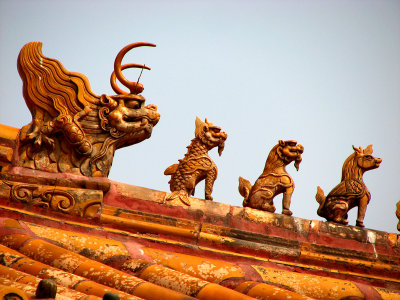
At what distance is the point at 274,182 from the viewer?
12.6 metres

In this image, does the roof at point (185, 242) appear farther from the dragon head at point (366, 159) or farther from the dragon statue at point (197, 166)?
the dragon head at point (366, 159)

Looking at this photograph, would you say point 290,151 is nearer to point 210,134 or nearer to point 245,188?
point 245,188

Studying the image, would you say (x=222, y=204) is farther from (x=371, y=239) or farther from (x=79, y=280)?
(x=79, y=280)

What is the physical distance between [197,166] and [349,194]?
8.84 ft

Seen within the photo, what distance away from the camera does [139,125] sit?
11977mm

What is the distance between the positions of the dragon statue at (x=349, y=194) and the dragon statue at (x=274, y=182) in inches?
28.4

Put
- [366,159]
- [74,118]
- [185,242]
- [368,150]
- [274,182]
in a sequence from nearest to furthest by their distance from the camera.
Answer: [185,242] → [74,118] → [274,182] → [366,159] → [368,150]

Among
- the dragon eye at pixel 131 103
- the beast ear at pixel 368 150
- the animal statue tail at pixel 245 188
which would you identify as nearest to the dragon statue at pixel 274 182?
the animal statue tail at pixel 245 188

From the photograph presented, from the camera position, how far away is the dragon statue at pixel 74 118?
1153 centimetres

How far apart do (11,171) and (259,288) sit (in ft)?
13.5

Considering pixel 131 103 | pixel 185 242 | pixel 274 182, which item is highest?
pixel 131 103

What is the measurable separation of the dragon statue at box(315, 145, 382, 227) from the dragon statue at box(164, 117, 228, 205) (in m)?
2.05

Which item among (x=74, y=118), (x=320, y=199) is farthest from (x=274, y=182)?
(x=74, y=118)

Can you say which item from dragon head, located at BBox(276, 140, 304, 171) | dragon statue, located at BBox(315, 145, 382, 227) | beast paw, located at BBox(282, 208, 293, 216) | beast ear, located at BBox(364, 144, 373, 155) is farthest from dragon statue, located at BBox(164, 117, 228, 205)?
beast ear, located at BBox(364, 144, 373, 155)
